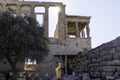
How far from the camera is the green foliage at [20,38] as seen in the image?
1094 inches

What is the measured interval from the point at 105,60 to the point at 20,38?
16.5 meters

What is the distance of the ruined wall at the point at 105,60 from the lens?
11305mm

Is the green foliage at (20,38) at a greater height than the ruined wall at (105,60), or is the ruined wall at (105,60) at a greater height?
the green foliage at (20,38)

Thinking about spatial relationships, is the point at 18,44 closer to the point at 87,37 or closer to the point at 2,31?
the point at 2,31

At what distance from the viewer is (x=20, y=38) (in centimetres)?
2784

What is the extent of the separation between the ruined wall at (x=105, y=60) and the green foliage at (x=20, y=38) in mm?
12531

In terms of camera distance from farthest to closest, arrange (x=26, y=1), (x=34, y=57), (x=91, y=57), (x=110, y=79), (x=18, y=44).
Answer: (x=26, y=1) → (x=34, y=57) → (x=18, y=44) → (x=91, y=57) → (x=110, y=79)

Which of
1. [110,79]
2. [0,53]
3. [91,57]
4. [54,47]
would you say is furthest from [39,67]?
[110,79]

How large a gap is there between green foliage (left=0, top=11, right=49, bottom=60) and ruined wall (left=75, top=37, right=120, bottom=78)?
12.5 meters

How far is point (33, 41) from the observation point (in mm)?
29141

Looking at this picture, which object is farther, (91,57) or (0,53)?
(0,53)

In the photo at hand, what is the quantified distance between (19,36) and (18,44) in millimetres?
899

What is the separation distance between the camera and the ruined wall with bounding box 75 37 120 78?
11.3m

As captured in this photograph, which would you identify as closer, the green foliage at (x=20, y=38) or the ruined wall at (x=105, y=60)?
the ruined wall at (x=105, y=60)
